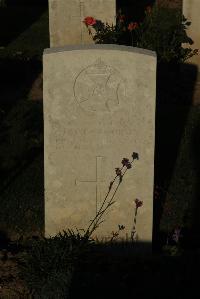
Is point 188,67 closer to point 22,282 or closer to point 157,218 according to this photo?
point 157,218

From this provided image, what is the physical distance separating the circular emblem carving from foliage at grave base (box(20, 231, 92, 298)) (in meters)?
0.98

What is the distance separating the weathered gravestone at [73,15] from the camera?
10461 mm

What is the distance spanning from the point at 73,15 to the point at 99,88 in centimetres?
581

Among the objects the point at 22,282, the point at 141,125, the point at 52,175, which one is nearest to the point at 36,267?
the point at 22,282

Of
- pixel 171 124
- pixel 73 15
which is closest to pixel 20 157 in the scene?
pixel 171 124

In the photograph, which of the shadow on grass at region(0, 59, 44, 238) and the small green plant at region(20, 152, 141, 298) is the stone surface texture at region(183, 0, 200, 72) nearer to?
the shadow on grass at region(0, 59, 44, 238)

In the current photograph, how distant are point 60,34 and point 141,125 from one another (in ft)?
19.7

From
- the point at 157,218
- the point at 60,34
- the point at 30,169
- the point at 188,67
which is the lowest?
the point at 157,218

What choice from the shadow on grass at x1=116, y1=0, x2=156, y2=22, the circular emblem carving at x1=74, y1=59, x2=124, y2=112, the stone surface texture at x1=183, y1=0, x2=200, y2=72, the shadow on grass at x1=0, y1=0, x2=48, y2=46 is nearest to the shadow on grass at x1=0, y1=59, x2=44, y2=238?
the circular emblem carving at x1=74, y1=59, x2=124, y2=112

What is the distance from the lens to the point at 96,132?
5.12 meters

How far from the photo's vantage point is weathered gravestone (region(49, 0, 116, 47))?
10461 millimetres

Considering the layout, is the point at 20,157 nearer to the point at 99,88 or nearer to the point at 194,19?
the point at 99,88

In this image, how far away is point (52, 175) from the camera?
17.2 feet

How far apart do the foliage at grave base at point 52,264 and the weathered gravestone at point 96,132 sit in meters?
0.30
